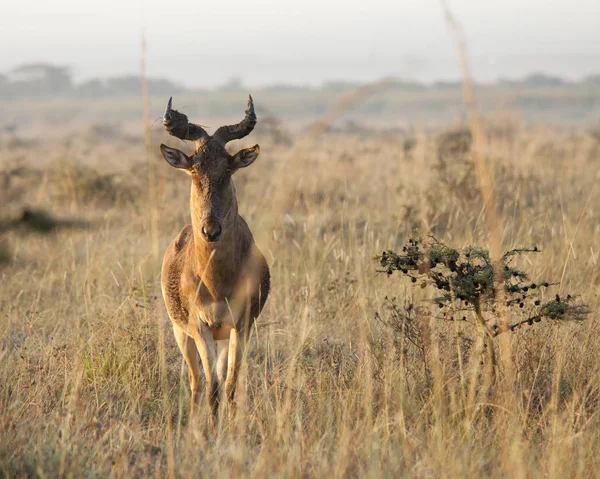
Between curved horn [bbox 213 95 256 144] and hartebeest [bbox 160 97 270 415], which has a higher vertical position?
curved horn [bbox 213 95 256 144]

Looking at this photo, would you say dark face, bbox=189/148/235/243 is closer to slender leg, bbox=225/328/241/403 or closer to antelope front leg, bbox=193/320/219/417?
antelope front leg, bbox=193/320/219/417

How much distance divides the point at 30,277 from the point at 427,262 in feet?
19.1

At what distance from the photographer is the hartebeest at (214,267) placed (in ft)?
21.3

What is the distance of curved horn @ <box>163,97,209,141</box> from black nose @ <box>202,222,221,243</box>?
90cm

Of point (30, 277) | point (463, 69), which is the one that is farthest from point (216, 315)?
point (30, 277)

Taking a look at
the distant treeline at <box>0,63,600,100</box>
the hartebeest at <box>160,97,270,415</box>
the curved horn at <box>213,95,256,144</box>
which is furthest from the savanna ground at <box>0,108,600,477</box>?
the distant treeline at <box>0,63,600,100</box>

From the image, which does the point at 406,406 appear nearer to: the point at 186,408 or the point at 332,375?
Result: the point at 332,375

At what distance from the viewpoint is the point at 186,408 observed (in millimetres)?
6707

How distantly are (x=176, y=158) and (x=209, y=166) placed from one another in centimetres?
25

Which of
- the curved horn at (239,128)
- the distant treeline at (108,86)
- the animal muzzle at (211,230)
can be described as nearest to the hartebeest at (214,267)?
the curved horn at (239,128)

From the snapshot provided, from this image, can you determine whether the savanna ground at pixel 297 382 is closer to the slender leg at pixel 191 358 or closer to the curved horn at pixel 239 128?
the slender leg at pixel 191 358

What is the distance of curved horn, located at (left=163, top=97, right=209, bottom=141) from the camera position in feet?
21.8

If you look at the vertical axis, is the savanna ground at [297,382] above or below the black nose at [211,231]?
below

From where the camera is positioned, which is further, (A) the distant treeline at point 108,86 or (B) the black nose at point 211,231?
(A) the distant treeline at point 108,86
